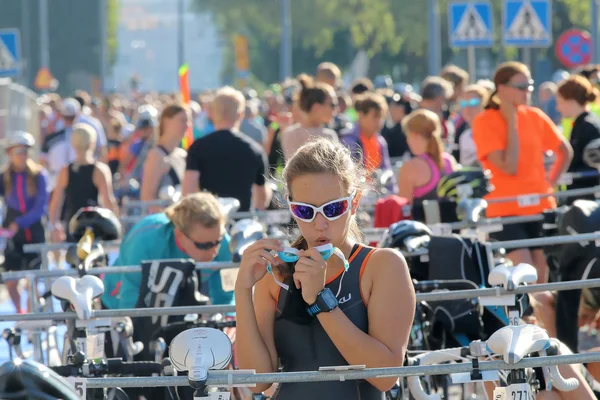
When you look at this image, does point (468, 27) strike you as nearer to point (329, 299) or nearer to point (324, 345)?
point (324, 345)

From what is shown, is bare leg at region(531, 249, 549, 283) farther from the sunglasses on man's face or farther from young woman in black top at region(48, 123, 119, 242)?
young woman in black top at region(48, 123, 119, 242)

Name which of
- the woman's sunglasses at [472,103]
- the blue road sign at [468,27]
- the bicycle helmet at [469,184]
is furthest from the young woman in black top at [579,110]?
the blue road sign at [468,27]

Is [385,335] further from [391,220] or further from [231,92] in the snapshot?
[231,92]

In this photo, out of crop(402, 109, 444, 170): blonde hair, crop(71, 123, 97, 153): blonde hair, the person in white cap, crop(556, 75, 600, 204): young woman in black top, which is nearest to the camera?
crop(402, 109, 444, 170): blonde hair

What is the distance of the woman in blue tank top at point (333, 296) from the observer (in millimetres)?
3928

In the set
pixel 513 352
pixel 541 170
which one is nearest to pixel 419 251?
pixel 513 352

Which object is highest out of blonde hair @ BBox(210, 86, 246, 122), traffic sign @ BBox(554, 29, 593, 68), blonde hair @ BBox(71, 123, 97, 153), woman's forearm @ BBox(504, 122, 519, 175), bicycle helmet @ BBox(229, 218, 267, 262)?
traffic sign @ BBox(554, 29, 593, 68)

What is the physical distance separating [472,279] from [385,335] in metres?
2.76

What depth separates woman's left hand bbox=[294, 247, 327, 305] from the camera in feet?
12.4

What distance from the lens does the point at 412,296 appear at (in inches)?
157

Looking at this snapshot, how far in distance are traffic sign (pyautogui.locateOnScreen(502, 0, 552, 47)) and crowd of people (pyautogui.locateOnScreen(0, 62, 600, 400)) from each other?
3.49ft

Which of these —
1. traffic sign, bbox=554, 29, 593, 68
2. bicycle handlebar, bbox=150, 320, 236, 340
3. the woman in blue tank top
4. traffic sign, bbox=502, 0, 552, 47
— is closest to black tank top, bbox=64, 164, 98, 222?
bicycle handlebar, bbox=150, 320, 236, 340

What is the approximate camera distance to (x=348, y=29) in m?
64.4

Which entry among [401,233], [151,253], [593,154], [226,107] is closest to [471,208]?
[401,233]
